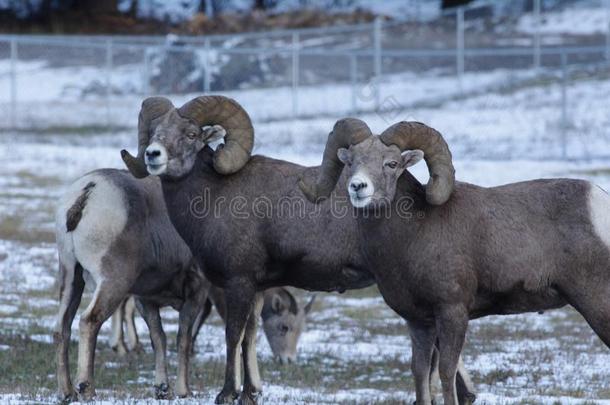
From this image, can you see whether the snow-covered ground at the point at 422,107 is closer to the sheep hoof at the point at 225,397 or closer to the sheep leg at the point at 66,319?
the sheep leg at the point at 66,319

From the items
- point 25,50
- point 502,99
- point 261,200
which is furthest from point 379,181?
point 25,50

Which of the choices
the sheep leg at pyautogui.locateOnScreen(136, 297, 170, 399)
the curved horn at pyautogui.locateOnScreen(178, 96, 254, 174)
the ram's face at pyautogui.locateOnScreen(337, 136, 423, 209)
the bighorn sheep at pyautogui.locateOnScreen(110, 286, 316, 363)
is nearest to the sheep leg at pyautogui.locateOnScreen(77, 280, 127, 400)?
the sheep leg at pyautogui.locateOnScreen(136, 297, 170, 399)

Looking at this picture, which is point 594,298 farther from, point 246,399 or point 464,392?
point 246,399

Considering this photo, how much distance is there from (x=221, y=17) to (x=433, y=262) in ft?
112

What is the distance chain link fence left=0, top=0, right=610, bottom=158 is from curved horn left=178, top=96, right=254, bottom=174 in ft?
61.4

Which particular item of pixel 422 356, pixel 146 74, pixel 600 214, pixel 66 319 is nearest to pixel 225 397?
pixel 66 319

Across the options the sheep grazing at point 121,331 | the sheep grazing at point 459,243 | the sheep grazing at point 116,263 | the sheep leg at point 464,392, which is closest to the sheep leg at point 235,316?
the sheep grazing at point 116,263

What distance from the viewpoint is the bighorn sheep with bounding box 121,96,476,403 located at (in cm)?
1102

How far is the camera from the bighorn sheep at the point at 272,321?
14.4m

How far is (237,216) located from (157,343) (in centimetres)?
172

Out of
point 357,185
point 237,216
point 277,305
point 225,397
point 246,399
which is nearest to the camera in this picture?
point 357,185

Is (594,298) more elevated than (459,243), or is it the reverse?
(459,243)

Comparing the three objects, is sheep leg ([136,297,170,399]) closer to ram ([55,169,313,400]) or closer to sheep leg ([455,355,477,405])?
ram ([55,169,313,400])

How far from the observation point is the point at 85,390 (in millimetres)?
10969
